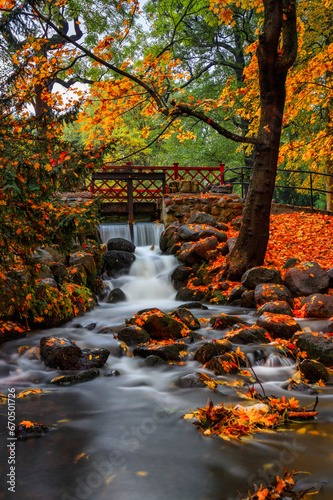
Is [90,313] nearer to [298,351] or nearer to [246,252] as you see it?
[246,252]

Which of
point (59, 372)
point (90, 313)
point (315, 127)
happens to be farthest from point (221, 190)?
point (59, 372)

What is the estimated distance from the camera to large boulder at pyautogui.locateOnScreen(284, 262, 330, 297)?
755cm

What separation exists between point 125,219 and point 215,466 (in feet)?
44.1

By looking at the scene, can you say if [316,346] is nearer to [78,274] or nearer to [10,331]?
[10,331]

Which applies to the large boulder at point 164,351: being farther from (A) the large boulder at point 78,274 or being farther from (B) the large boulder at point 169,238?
(B) the large boulder at point 169,238

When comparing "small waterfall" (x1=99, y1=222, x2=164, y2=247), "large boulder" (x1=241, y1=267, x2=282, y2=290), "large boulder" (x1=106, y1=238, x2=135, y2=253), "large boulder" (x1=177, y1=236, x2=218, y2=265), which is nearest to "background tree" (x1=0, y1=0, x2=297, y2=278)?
"large boulder" (x1=241, y1=267, x2=282, y2=290)

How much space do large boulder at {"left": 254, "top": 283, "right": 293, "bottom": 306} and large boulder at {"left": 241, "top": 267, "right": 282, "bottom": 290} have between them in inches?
16.4

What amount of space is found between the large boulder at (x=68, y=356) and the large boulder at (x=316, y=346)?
8.89ft


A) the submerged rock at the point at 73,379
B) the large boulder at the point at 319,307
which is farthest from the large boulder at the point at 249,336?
the submerged rock at the point at 73,379

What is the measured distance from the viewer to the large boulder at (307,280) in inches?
297

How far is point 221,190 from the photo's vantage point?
1440 cm

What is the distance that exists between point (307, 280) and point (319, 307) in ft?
3.31

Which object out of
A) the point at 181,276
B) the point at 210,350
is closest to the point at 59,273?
the point at 181,276

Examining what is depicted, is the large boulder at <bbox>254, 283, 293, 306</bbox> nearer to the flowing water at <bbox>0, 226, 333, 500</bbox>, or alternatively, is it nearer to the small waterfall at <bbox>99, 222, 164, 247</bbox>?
the flowing water at <bbox>0, 226, 333, 500</bbox>
